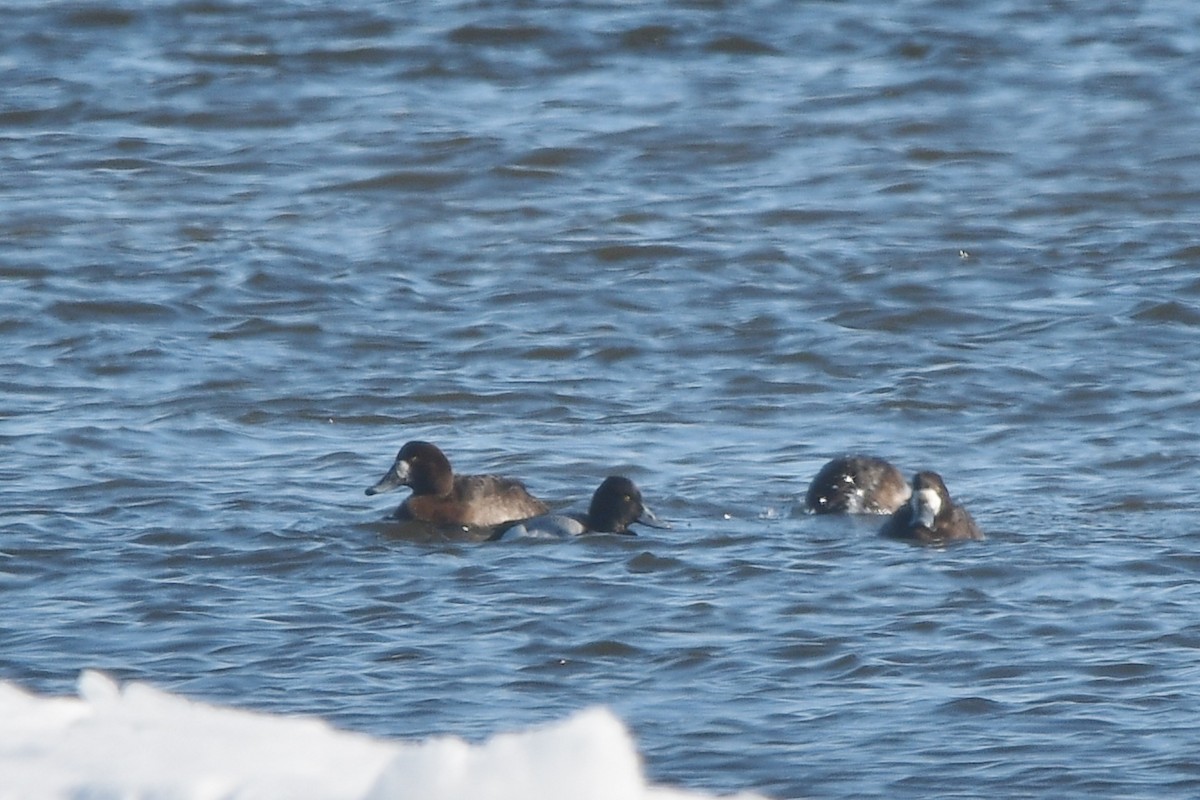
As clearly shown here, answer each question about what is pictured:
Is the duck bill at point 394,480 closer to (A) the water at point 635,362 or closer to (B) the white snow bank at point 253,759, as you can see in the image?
(A) the water at point 635,362

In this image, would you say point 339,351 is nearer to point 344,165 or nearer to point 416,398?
point 416,398

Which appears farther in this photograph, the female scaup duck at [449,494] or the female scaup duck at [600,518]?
the female scaup duck at [449,494]

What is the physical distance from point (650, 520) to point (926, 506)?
1.06 m

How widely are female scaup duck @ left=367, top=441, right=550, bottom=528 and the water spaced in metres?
0.14

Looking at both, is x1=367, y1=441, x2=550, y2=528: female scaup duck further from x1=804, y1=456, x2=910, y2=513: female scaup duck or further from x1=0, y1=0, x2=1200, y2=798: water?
x1=804, y1=456, x2=910, y2=513: female scaup duck

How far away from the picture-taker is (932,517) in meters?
8.75

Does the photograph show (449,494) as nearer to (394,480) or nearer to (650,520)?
(394,480)

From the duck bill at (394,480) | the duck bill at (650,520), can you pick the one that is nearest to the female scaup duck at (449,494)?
the duck bill at (394,480)

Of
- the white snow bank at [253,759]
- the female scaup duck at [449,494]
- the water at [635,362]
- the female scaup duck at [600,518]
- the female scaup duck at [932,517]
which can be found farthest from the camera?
the female scaup duck at [449,494]

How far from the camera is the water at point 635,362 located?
670 centimetres

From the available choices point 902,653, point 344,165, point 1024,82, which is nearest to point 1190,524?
point 902,653

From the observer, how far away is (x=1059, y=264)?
13.5m

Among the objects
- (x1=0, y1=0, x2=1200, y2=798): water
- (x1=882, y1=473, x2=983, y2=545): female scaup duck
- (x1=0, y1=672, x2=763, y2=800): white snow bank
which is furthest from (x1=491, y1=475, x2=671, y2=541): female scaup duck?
(x1=0, y1=672, x2=763, y2=800): white snow bank

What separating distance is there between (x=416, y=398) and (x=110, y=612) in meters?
3.80
